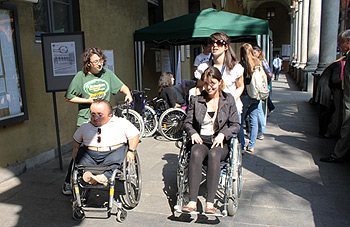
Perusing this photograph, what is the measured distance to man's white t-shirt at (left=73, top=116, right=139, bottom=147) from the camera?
3350 mm

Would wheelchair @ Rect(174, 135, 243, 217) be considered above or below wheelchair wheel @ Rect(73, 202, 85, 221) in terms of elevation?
above

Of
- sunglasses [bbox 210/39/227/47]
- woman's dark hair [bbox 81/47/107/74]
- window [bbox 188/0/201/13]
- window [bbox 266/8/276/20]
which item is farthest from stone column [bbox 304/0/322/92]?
window [bbox 266/8/276/20]

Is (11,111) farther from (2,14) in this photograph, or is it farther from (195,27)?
(195,27)

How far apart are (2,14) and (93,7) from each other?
7.64ft

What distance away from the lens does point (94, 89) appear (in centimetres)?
403

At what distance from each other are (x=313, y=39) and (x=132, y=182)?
12.7m

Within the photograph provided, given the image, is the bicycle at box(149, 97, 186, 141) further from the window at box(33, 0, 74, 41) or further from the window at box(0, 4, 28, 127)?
the window at box(0, 4, 28, 127)

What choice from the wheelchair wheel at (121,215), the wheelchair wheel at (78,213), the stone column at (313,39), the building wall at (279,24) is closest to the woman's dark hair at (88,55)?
the wheelchair wheel at (78,213)

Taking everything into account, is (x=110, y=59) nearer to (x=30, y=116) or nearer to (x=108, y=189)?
(x=30, y=116)

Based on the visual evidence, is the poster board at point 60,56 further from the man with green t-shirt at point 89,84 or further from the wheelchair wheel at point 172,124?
the wheelchair wheel at point 172,124

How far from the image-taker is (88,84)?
3994 mm

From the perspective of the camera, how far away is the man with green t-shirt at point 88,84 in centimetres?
394

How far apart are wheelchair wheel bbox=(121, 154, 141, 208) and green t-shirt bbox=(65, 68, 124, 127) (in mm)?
951

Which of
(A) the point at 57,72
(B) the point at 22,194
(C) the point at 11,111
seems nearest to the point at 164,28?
(A) the point at 57,72
